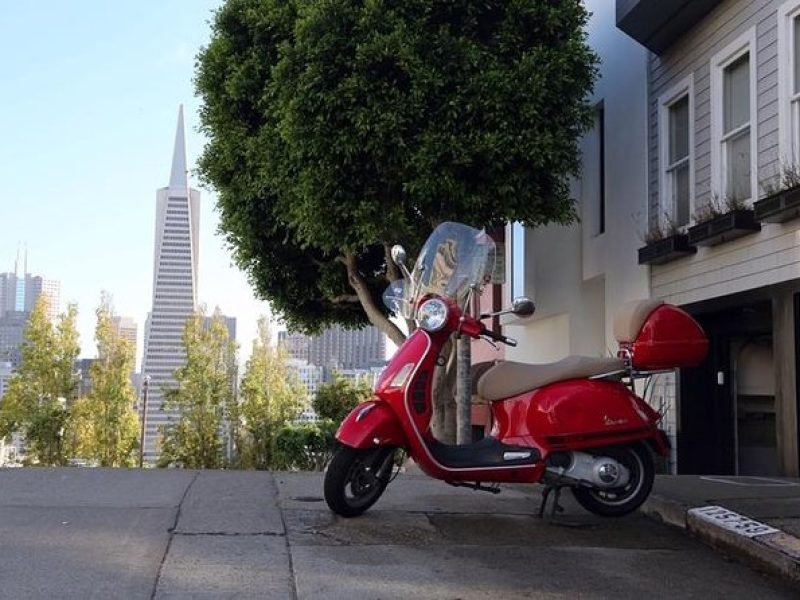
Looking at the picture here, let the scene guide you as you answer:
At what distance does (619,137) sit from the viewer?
1273 centimetres

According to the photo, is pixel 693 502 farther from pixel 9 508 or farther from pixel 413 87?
pixel 413 87

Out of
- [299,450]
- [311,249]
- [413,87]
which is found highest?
[413,87]

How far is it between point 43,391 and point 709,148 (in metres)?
22.0

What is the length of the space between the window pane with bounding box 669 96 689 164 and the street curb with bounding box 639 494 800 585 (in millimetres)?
5763

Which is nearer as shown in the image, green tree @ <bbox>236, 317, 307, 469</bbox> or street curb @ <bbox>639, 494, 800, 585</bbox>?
street curb @ <bbox>639, 494, 800, 585</bbox>

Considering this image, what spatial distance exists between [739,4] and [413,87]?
11.9 ft

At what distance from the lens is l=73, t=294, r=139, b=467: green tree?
27953 millimetres

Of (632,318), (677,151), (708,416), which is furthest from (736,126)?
(632,318)

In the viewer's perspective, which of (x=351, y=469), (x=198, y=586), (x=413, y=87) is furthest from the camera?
(x=413, y=87)

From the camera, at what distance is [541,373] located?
6.14 meters

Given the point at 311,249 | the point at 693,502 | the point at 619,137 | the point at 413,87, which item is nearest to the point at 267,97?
the point at 413,87

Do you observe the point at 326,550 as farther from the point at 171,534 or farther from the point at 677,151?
the point at 677,151

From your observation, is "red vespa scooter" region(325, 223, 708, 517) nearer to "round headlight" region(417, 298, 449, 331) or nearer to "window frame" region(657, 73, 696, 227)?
"round headlight" region(417, 298, 449, 331)

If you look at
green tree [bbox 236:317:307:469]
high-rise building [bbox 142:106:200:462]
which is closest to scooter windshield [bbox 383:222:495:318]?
green tree [bbox 236:317:307:469]
